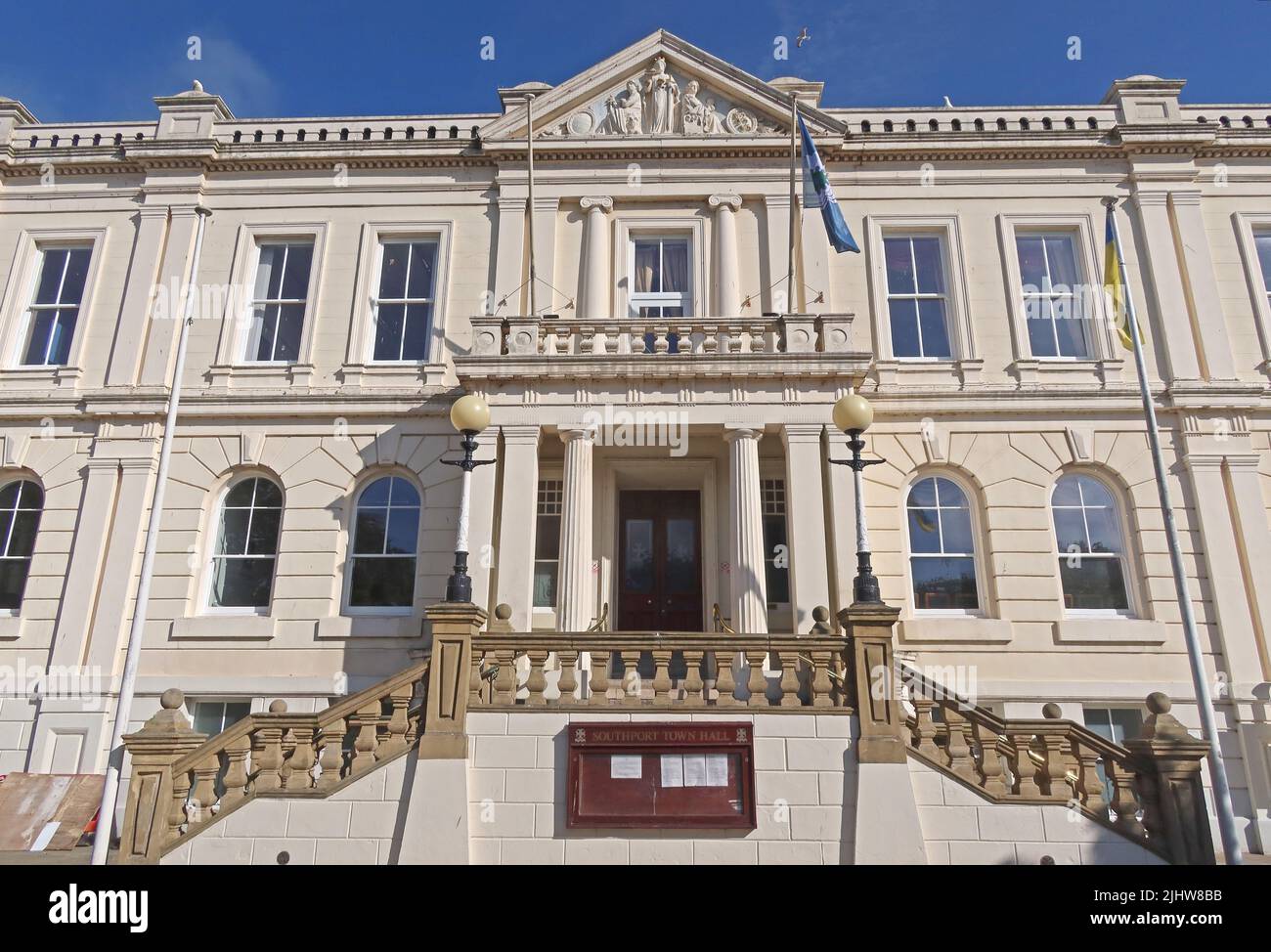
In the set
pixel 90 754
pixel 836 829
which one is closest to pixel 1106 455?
pixel 836 829

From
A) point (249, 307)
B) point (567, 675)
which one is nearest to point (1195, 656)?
point (567, 675)

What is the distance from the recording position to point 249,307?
16172 millimetres

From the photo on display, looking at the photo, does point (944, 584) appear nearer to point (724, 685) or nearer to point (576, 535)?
point (724, 685)

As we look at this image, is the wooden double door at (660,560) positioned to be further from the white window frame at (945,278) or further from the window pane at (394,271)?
the window pane at (394,271)

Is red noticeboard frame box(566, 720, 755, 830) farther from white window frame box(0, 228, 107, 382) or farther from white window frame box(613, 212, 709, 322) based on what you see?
white window frame box(0, 228, 107, 382)

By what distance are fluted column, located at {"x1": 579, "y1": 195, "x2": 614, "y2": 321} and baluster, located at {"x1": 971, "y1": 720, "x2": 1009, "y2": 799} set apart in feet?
29.9

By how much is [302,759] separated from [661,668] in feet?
13.6

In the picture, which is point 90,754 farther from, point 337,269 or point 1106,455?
point 1106,455

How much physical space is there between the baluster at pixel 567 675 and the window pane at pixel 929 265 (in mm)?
10080

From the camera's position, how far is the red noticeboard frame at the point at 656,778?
907cm

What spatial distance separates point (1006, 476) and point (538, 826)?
9.64 metres
